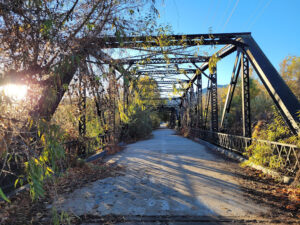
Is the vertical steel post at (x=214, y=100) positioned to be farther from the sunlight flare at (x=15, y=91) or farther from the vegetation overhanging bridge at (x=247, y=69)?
the sunlight flare at (x=15, y=91)

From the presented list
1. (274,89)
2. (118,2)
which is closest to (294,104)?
(274,89)

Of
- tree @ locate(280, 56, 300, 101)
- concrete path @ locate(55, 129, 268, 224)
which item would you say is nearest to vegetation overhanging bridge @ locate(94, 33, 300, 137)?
concrete path @ locate(55, 129, 268, 224)

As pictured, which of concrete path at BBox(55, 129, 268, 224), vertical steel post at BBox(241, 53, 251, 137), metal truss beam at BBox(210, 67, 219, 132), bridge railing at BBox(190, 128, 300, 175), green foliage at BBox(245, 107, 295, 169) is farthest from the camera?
metal truss beam at BBox(210, 67, 219, 132)

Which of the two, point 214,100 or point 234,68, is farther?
point 214,100

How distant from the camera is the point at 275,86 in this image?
6.50 meters

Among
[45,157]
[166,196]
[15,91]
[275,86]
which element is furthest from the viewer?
[275,86]

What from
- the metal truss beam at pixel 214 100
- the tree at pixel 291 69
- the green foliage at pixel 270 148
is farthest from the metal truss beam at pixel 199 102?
the tree at pixel 291 69

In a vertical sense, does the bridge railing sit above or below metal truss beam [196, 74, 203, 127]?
below

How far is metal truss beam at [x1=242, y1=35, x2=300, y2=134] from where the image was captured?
18.5 feet

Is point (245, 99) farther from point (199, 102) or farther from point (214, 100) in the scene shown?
point (199, 102)

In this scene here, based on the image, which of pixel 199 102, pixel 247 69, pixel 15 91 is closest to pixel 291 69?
pixel 199 102

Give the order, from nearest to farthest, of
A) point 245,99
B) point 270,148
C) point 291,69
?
point 270,148, point 245,99, point 291,69

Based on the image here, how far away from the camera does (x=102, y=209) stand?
360 centimetres

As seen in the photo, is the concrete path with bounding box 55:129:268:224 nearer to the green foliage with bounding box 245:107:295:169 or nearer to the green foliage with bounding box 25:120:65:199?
the green foliage with bounding box 245:107:295:169
